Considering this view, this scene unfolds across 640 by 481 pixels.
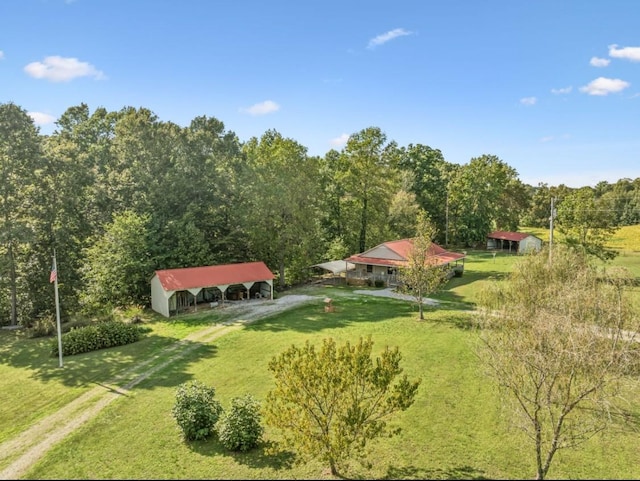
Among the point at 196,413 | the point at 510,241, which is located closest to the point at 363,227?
the point at 510,241

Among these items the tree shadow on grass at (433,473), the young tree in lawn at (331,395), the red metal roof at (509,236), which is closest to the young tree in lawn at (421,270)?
the tree shadow on grass at (433,473)

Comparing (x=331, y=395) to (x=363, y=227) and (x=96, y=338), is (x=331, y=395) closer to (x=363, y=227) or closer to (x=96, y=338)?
(x=96, y=338)

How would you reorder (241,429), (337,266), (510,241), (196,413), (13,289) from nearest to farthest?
(241,429) < (196,413) < (13,289) < (337,266) < (510,241)

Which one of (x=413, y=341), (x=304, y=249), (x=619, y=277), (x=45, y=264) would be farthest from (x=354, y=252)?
(x=619, y=277)

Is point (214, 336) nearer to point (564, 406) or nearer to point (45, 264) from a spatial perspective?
point (45, 264)

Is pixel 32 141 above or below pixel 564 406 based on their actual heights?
above

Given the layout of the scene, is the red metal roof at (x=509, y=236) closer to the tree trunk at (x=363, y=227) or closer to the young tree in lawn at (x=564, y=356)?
the tree trunk at (x=363, y=227)
